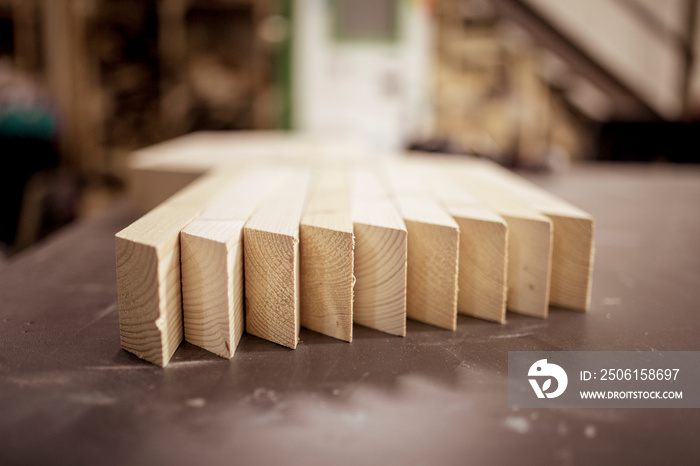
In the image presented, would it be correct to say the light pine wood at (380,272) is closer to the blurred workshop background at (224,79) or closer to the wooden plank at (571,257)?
the wooden plank at (571,257)

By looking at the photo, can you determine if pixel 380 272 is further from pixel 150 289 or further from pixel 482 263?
pixel 150 289

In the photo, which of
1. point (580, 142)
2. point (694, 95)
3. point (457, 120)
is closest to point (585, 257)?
point (457, 120)

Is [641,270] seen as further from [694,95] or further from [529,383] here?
[694,95]

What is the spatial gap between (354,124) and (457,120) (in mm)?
1474

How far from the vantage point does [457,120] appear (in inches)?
235

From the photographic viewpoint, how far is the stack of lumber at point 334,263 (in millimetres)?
886

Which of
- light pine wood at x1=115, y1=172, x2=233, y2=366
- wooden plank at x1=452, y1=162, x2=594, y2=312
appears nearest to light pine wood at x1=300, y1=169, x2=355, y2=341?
light pine wood at x1=115, y1=172, x2=233, y2=366

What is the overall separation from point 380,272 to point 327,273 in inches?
3.9

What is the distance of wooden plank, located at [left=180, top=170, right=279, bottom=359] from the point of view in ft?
2.90

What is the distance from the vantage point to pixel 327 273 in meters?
0.98

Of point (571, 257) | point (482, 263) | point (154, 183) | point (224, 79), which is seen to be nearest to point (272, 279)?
point (482, 263)

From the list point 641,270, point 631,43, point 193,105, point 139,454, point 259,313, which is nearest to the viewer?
point 139,454

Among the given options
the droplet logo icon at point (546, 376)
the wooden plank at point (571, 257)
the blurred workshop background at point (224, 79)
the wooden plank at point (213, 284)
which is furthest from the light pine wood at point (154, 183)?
the blurred workshop background at point (224, 79)

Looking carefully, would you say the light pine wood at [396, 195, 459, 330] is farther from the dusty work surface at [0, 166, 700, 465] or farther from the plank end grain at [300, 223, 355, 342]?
the plank end grain at [300, 223, 355, 342]
